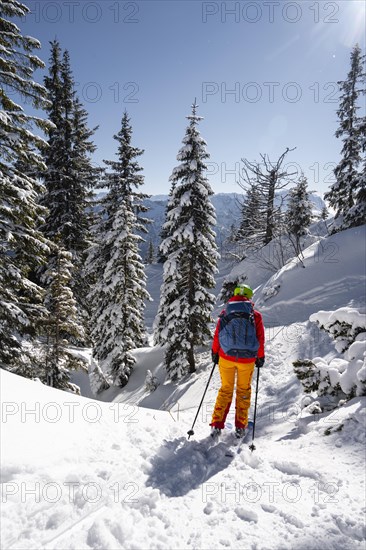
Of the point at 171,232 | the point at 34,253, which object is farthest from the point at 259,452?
the point at 171,232

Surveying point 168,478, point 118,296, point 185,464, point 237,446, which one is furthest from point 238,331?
point 118,296

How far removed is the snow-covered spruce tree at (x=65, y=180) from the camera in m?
20.5

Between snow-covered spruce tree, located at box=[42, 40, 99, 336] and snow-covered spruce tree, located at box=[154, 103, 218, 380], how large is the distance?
7899mm

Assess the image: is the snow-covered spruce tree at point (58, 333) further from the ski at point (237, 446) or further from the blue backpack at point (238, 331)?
the blue backpack at point (238, 331)

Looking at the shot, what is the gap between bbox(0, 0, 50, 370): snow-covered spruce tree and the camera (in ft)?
30.7

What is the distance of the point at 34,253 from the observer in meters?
10.4

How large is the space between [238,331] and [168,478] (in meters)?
2.38

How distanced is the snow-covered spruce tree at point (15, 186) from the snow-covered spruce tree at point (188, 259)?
6620 millimetres

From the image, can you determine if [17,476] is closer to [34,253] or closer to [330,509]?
[330,509]

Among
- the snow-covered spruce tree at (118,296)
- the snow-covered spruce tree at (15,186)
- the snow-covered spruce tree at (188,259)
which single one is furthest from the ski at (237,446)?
the snow-covered spruce tree at (118,296)

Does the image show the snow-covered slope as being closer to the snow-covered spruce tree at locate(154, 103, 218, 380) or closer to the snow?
the snow-covered spruce tree at locate(154, 103, 218, 380)

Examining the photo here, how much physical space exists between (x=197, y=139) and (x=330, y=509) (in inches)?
581

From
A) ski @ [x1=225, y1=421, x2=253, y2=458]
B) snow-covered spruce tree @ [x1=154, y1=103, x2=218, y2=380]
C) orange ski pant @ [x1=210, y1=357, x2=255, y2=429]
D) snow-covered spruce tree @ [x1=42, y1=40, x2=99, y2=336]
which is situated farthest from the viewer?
snow-covered spruce tree @ [x1=42, y1=40, x2=99, y2=336]

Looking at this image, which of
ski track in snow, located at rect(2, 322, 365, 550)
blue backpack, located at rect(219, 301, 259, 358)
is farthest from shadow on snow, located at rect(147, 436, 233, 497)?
blue backpack, located at rect(219, 301, 259, 358)
